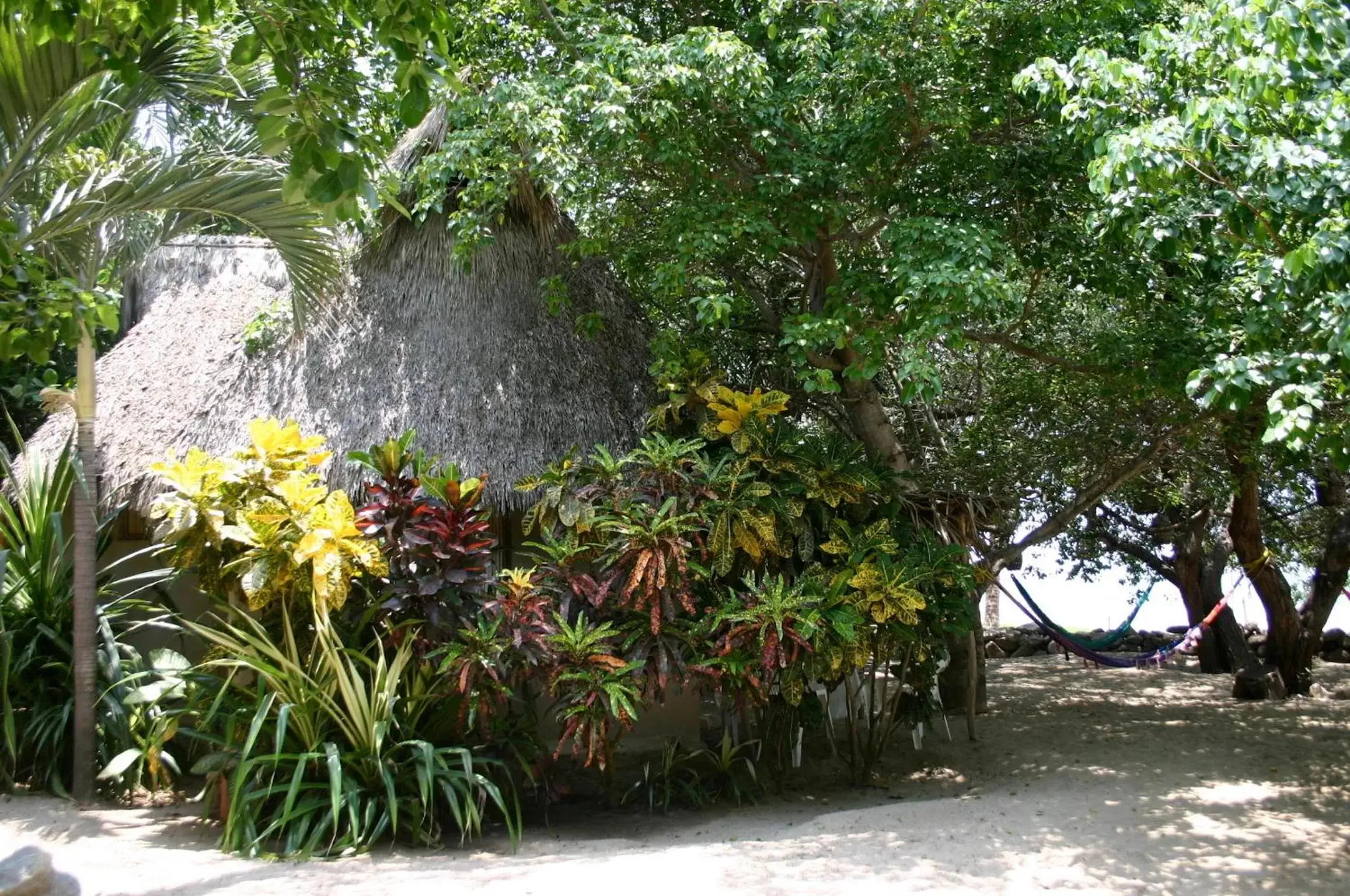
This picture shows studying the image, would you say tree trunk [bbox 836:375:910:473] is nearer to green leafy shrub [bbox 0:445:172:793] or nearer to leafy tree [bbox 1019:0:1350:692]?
leafy tree [bbox 1019:0:1350:692]

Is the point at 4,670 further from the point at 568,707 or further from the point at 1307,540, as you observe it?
the point at 1307,540

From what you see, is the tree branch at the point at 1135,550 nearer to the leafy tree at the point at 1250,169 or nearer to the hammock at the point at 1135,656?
the hammock at the point at 1135,656

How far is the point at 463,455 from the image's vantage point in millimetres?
6211

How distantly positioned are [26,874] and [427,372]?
343cm

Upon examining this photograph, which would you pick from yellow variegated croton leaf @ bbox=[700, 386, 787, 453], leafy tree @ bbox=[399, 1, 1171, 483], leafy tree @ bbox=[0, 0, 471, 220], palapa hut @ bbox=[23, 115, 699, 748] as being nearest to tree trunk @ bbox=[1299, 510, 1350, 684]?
leafy tree @ bbox=[399, 1, 1171, 483]

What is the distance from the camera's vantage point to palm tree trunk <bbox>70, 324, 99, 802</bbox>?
5.38 metres

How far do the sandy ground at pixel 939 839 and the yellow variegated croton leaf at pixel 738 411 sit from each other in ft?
6.28

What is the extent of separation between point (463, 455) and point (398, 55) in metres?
3.29

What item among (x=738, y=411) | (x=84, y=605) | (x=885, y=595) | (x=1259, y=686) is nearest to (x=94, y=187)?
(x=84, y=605)

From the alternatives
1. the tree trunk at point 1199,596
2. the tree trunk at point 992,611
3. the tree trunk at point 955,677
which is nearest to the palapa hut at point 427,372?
the tree trunk at point 955,677

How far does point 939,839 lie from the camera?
4.87m

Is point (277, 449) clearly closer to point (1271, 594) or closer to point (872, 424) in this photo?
point (872, 424)

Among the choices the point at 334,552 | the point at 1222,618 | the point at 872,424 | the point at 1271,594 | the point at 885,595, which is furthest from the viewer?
the point at 1222,618

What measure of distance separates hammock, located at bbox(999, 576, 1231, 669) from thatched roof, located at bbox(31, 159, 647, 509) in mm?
5051
